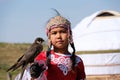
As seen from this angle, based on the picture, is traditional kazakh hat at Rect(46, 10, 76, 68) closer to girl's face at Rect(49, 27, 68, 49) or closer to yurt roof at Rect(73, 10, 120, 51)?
girl's face at Rect(49, 27, 68, 49)

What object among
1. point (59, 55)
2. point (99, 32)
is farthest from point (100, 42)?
point (59, 55)

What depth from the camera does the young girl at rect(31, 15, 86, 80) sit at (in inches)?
138

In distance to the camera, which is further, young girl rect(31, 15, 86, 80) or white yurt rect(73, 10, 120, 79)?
white yurt rect(73, 10, 120, 79)

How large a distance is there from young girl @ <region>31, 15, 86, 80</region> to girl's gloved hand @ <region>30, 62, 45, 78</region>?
28 cm

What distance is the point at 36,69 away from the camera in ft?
10.1

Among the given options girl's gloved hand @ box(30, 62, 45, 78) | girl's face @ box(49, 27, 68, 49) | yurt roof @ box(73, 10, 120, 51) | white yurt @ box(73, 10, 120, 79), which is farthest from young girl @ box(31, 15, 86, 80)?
yurt roof @ box(73, 10, 120, 51)

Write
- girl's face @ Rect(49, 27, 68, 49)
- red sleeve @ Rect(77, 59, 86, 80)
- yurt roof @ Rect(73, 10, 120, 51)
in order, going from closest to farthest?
girl's face @ Rect(49, 27, 68, 49) < red sleeve @ Rect(77, 59, 86, 80) < yurt roof @ Rect(73, 10, 120, 51)

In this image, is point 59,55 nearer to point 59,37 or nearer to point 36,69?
point 59,37

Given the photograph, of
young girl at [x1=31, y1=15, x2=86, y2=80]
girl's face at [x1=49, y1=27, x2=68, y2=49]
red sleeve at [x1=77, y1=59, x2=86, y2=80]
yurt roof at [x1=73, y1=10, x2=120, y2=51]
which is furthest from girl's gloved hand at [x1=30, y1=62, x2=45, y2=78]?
yurt roof at [x1=73, y1=10, x2=120, y2=51]

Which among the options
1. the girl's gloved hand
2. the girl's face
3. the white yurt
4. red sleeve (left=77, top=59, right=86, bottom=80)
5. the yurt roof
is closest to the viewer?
the girl's gloved hand

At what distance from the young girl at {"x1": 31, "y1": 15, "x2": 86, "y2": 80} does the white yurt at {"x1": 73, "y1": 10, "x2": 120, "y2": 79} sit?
9950 millimetres

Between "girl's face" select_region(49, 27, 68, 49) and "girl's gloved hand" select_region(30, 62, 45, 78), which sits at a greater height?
"girl's face" select_region(49, 27, 68, 49)

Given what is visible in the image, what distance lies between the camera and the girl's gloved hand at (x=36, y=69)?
10.1ft

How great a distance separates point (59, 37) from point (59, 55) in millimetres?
180
